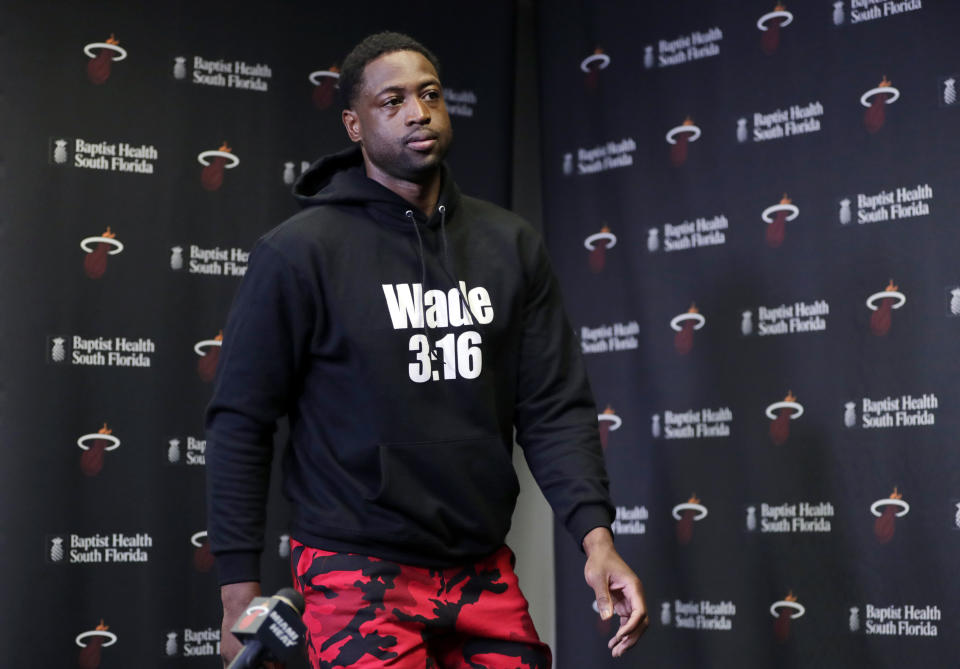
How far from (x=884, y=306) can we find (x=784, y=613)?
969mm

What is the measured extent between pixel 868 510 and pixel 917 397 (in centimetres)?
36

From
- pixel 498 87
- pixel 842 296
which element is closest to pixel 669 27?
pixel 498 87

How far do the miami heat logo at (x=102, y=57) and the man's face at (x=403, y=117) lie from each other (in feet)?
5.20

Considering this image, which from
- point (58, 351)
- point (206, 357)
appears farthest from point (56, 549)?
point (206, 357)

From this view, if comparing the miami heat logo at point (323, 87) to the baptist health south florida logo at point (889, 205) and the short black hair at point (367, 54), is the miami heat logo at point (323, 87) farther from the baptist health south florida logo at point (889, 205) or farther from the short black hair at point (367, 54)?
the baptist health south florida logo at point (889, 205)

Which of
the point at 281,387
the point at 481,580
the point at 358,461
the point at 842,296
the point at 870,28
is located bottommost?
the point at 481,580

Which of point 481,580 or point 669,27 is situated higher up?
point 669,27

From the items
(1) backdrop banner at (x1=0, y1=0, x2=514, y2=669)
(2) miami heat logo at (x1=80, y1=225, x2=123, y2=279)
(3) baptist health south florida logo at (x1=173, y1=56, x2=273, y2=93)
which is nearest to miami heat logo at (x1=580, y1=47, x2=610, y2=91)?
(1) backdrop banner at (x1=0, y1=0, x2=514, y2=669)

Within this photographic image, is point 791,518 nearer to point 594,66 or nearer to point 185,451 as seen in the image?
point 594,66

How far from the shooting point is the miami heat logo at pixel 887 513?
318 centimetres

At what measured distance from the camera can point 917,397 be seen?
317 cm

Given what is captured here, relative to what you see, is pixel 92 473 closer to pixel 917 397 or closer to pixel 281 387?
pixel 281 387

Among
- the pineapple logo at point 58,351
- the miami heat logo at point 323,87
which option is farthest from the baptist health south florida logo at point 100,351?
the miami heat logo at point 323,87

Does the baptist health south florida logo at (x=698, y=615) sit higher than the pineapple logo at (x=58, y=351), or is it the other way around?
the pineapple logo at (x=58, y=351)
